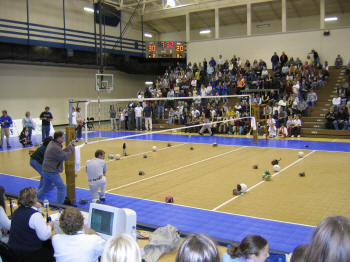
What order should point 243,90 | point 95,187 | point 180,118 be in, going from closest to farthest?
point 95,187 < point 243,90 < point 180,118

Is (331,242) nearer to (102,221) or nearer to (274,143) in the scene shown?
(102,221)

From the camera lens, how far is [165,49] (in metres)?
34.0

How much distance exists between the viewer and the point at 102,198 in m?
9.26

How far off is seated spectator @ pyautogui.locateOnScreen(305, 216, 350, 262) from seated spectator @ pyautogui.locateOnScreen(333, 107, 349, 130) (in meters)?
20.6

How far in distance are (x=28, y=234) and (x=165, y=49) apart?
30651 millimetres

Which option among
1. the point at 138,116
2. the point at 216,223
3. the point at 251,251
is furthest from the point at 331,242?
the point at 138,116

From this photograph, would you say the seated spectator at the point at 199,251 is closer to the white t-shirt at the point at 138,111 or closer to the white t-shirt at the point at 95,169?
the white t-shirt at the point at 95,169

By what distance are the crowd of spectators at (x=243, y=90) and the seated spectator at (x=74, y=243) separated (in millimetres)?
16716

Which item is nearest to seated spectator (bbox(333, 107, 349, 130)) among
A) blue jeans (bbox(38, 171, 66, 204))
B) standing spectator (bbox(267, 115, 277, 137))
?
standing spectator (bbox(267, 115, 277, 137))

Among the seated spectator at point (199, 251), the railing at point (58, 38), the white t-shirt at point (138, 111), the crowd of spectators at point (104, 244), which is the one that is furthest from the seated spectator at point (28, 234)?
the railing at point (58, 38)

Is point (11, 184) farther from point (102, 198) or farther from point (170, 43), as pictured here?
point (170, 43)

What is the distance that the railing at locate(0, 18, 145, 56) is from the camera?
2506 centimetres

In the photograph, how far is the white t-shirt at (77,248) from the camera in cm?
393

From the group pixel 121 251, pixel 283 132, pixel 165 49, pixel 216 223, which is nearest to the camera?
pixel 121 251
